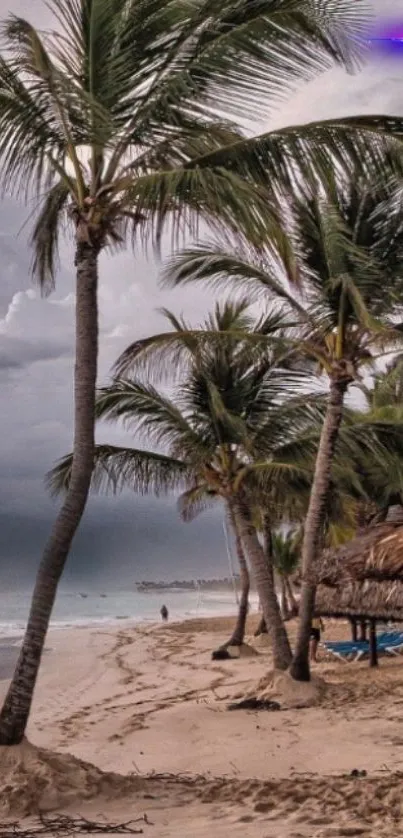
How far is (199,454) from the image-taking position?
14516 millimetres

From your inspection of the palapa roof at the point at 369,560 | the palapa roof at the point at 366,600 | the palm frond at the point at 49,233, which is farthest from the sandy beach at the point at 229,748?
the palm frond at the point at 49,233

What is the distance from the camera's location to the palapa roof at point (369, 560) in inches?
463

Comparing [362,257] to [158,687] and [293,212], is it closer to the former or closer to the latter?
[293,212]

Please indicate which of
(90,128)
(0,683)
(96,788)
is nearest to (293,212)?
(90,128)

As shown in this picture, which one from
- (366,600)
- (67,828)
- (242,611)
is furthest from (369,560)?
(242,611)

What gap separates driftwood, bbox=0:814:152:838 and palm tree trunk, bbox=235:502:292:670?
25.1 feet

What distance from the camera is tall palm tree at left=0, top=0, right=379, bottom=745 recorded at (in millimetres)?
6465

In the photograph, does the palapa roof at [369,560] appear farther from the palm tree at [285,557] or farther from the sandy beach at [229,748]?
the palm tree at [285,557]

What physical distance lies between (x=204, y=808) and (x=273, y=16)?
5.83 metres

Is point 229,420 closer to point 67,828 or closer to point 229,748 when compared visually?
point 229,748

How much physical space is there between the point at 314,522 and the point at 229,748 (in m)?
4.02

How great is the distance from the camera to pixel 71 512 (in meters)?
6.66

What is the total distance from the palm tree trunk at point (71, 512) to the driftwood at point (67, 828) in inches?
43.2

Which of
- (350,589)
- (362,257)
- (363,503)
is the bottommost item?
(350,589)
